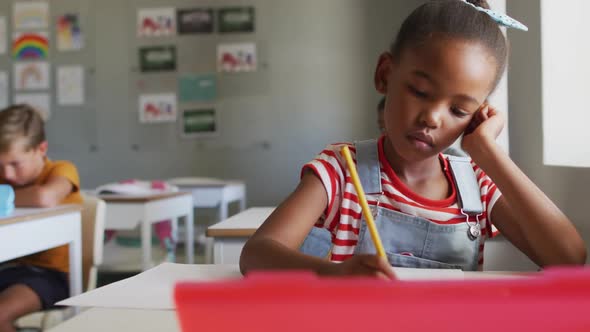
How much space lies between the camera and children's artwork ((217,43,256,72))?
197 inches

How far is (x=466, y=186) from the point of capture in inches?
43.1

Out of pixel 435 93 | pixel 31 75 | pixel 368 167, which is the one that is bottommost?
pixel 368 167

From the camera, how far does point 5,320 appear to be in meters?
1.73

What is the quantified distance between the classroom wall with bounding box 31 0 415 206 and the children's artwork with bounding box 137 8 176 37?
0.07 meters

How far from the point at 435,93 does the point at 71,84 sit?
4.75 metres

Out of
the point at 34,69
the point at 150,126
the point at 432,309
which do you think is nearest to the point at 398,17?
the point at 150,126

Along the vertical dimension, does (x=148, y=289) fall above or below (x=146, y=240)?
above

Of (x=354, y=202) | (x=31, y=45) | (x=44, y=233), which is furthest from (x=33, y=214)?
(x=31, y=45)

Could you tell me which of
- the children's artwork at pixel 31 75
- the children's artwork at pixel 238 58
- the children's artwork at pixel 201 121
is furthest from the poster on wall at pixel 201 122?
the children's artwork at pixel 31 75

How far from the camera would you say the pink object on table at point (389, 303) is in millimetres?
238

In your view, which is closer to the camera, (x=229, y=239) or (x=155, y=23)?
(x=229, y=239)

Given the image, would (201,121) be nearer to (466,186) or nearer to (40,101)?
(40,101)

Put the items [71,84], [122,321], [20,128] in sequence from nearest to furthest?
[122,321]
[20,128]
[71,84]

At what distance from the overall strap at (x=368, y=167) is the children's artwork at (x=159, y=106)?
4112 millimetres
